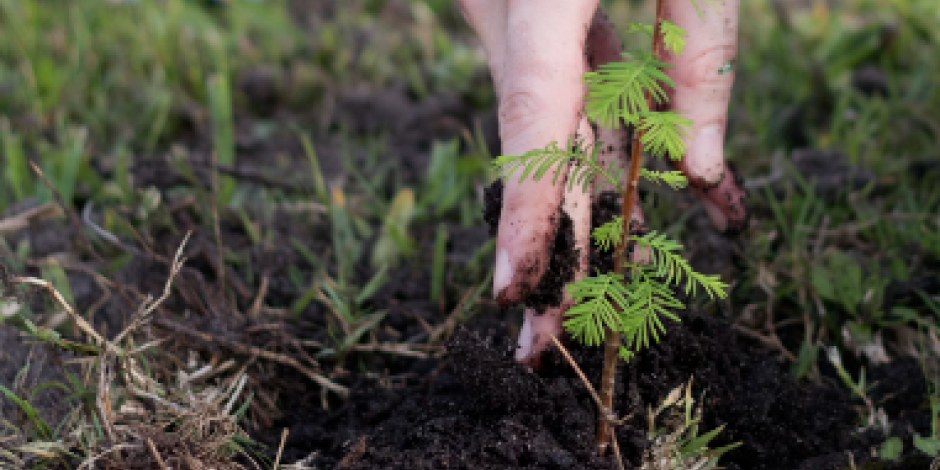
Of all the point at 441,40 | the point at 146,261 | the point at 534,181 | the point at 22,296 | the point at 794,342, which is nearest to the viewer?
the point at 534,181

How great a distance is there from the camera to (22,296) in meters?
1.82

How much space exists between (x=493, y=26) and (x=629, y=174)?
486 mm

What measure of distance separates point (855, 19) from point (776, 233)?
2157 mm

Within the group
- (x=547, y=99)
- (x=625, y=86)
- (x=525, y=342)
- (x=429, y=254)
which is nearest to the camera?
(x=625, y=86)

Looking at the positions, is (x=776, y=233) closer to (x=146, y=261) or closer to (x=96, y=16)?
(x=146, y=261)

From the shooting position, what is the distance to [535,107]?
4.63 ft

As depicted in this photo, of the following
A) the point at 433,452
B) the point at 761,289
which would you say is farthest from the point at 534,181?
the point at 761,289

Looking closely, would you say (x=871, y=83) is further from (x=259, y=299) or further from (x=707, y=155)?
(x=259, y=299)

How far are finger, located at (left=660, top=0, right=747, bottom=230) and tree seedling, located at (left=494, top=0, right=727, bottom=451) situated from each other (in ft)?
1.08

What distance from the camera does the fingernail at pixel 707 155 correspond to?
5.60 feet

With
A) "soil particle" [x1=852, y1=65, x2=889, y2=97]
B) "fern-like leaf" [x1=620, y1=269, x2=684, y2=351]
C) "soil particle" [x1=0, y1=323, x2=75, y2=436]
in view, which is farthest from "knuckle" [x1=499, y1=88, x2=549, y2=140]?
"soil particle" [x1=852, y1=65, x2=889, y2=97]

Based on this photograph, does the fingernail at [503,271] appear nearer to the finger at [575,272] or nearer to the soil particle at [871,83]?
the finger at [575,272]

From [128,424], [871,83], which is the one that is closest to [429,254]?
[128,424]

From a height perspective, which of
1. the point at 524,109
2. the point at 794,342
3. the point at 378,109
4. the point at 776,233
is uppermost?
the point at 524,109
